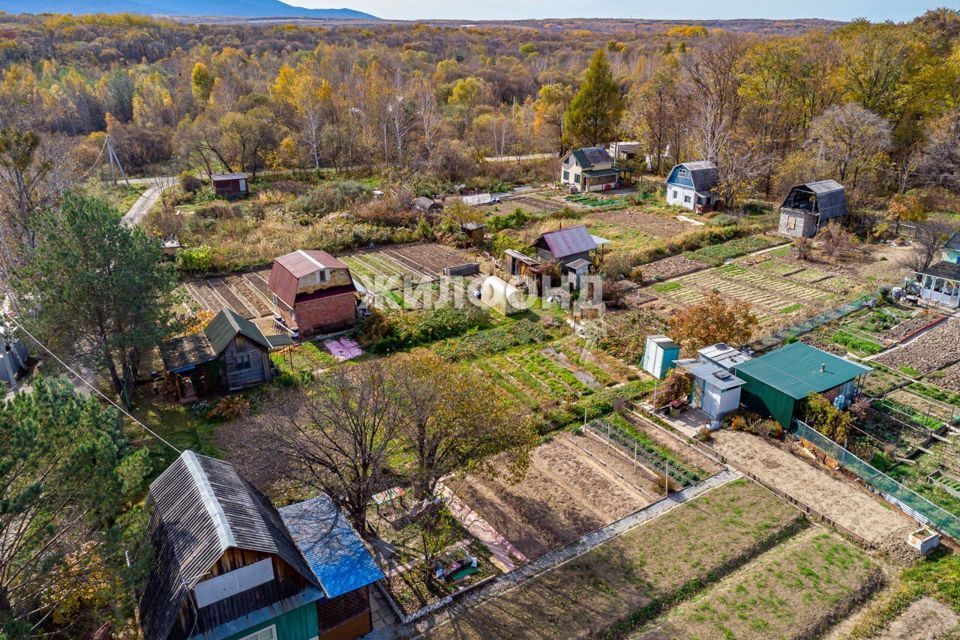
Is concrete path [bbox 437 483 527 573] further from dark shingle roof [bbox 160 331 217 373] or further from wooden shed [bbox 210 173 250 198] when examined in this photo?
wooden shed [bbox 210 173 250 198]

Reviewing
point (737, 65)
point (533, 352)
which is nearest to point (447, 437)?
point (533, 352)

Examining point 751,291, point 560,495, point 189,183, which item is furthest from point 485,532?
point 189,183

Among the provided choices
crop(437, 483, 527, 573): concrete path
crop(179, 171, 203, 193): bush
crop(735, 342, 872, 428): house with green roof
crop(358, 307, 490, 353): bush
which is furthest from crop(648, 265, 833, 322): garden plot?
crop(179, 171, 203, 193): bush

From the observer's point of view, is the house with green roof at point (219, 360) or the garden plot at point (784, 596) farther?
the house with green roof at point (219, 360)

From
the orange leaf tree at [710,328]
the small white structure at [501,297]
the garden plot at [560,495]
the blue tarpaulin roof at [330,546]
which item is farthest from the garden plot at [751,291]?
the blue tarpaulin roof at [330,546]

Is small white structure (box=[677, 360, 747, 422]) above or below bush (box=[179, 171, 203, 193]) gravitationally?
below

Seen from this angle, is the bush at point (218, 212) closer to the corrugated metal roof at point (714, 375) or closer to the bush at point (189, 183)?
the bush at point (189, 183)
